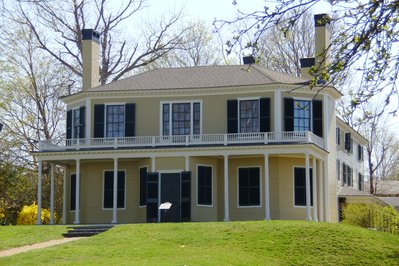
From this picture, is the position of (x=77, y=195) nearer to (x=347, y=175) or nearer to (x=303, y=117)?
(x=303, y=117)

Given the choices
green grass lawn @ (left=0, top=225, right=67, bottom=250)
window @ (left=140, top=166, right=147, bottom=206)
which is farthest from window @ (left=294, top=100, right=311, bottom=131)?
green grass lawn @ (left=0, top=225, right=67, bottom=250)

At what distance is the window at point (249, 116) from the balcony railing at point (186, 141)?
2.78ft

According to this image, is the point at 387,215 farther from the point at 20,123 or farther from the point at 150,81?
the point at 20,123

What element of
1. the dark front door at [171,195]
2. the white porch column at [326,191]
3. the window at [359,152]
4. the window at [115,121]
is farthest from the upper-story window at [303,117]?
the window at [359,152]

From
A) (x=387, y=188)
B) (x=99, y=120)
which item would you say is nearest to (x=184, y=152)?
(x=99, y=120)

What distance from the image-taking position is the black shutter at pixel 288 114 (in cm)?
3612

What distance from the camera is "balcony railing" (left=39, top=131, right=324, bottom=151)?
3503 cm

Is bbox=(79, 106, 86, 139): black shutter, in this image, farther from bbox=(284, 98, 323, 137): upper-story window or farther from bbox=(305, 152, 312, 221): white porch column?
bbox=(305, 152, 312, 221): white porch column

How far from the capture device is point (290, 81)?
37125 mm

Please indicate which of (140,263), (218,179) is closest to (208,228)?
(140,263)

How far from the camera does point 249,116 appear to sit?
36.6m

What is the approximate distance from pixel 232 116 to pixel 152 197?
5301 mm

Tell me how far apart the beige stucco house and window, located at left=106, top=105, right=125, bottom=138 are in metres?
0.05

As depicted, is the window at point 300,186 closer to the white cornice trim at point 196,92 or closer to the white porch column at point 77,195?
the white cornice trim at point 196,92
